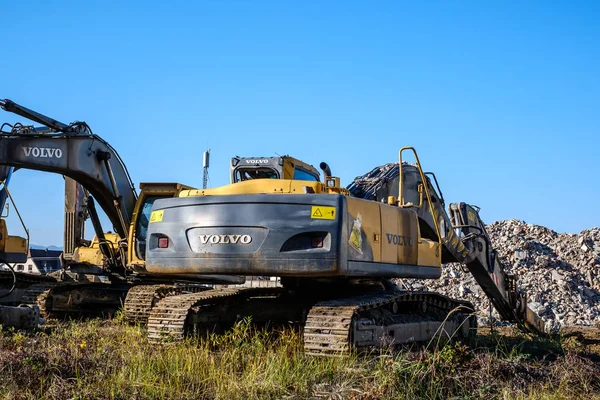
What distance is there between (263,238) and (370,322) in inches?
52.0

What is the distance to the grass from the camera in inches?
230

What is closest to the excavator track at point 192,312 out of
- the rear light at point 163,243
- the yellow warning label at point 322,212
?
the rear light at point 163,243

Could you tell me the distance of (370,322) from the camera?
742cm

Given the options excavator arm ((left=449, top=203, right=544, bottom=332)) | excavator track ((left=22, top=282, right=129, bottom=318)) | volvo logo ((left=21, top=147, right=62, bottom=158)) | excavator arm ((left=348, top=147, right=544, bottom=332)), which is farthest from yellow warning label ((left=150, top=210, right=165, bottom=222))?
excavator track ((left=22, top=282, right=129, bottom=318))

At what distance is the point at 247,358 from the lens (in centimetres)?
716

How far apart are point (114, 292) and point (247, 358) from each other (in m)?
6.89

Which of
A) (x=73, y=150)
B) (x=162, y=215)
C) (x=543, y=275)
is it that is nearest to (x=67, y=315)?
(x=73, y=150)

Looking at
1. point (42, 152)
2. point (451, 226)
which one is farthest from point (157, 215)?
point (42, 152)

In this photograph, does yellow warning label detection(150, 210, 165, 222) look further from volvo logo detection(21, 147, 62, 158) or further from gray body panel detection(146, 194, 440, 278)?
volvo logo detection(21, 147, 62, 158)

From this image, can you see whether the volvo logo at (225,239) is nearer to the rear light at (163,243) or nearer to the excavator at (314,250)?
the excavator at (314,250)

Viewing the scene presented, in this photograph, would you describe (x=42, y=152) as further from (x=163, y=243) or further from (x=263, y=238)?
(x=263, y=238)

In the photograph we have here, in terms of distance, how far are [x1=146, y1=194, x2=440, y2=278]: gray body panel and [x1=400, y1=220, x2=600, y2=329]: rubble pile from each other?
356 inches

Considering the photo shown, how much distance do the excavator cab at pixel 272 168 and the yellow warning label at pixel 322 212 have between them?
2957 millimetres

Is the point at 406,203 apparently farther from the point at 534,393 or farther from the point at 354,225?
the point at 534,393
